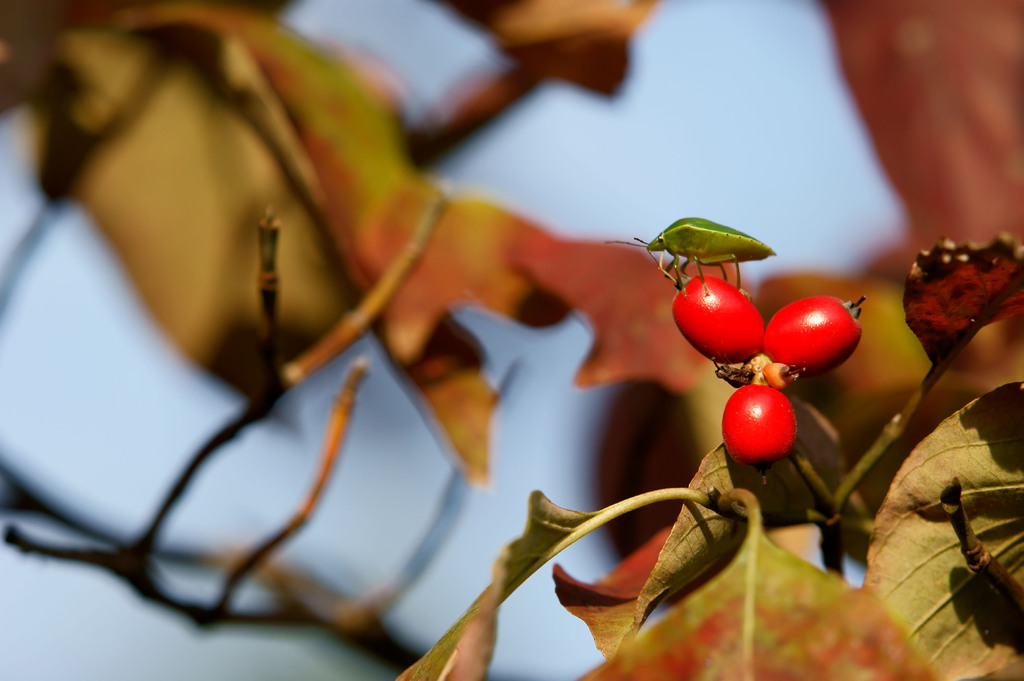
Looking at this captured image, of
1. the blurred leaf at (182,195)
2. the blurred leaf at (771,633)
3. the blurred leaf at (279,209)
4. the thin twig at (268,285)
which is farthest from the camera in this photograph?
the blurred leaf at (182,195)

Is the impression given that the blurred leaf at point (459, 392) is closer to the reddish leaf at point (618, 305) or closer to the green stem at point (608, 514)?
the reddish leaf at point (618, 305)

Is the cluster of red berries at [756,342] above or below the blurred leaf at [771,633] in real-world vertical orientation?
above

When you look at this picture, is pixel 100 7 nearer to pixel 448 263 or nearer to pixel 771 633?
pixel 448 263

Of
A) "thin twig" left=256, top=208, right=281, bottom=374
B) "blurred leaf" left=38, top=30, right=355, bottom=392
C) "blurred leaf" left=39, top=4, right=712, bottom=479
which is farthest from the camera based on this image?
"blurred leaf" left=38, top=30, right=355, bottom=392

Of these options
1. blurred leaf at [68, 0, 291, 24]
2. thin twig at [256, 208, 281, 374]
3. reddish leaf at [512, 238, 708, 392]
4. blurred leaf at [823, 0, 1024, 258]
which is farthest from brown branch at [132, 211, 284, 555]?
blurred leaf at [823, 0, 1024, 258]

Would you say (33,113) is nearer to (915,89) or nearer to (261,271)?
(261,271)

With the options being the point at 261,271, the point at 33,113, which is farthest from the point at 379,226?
the point at 33,113

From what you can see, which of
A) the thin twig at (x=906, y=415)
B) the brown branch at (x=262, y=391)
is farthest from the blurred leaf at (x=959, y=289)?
the brown branch at (x=262, y=391)

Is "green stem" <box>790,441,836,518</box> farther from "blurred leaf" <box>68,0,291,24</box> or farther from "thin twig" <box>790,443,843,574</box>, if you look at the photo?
"blurred leaf" <box>68,0,291,24</box>
